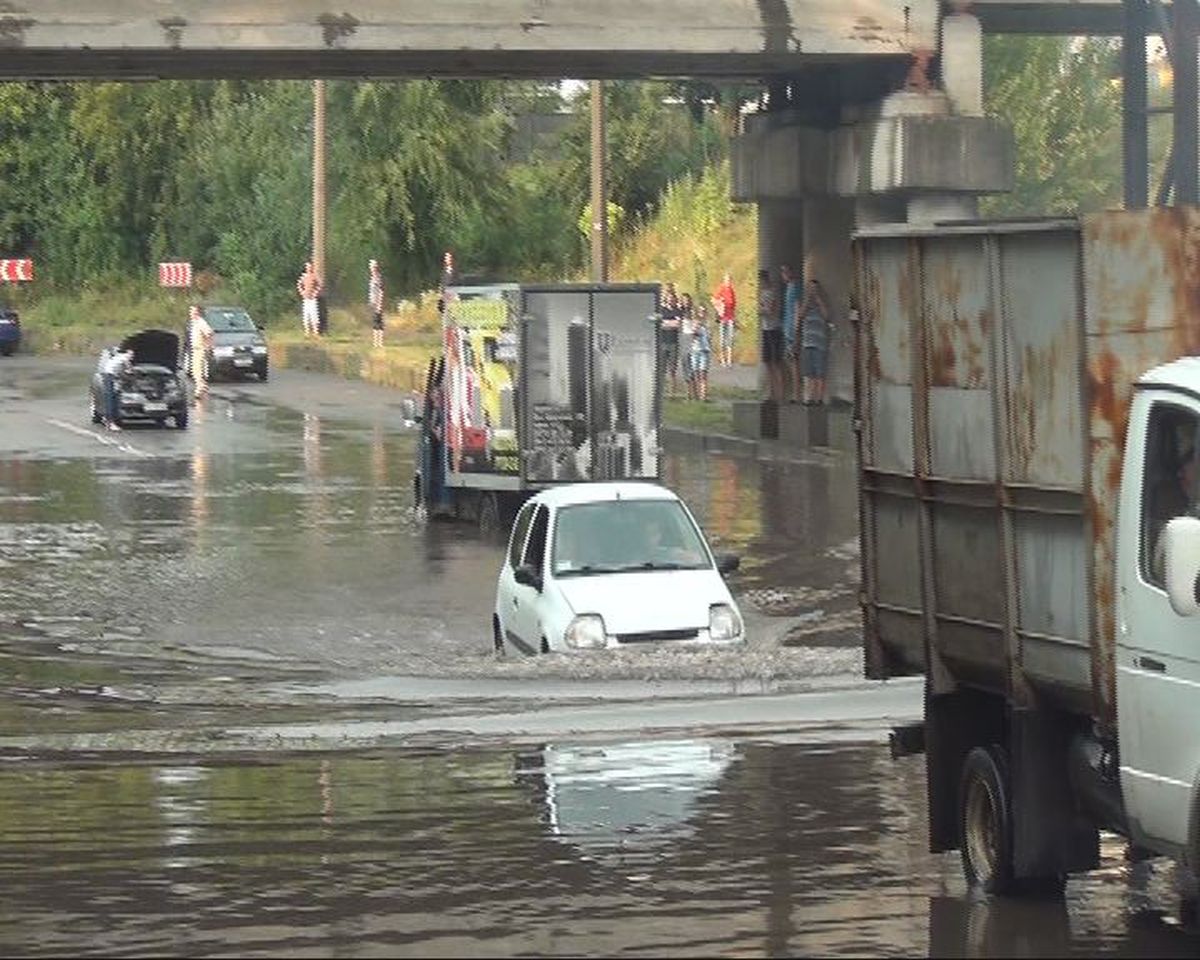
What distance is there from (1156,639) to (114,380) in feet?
149

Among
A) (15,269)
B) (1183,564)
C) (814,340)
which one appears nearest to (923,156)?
(814,340)

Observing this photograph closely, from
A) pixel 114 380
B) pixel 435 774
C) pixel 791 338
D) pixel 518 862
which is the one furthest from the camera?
pixel 114 380

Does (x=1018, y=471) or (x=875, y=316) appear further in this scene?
(x=875, y=316)

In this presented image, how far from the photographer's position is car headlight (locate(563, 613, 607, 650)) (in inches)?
810

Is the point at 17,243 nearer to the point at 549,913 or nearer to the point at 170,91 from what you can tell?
the point at 170,91

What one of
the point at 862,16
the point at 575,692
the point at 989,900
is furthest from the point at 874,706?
the point at 862,16

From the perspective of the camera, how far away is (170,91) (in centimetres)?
9975

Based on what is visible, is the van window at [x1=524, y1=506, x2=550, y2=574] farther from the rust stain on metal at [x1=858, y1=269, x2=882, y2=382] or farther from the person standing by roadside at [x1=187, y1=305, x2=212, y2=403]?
the person standing by roadside at [x1=187, y1=305, x2=212, y2=403]

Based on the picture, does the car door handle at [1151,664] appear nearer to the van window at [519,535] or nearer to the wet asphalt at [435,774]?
the wet asphalt at [435,774]

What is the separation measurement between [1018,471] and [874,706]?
23.8ft

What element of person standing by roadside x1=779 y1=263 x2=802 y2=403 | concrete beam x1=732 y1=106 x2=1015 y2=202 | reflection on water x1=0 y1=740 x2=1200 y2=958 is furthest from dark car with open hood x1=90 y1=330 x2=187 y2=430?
reflection on water x1=0 y1=740 x2=1200 y2=958

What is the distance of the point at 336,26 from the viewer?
3966cm

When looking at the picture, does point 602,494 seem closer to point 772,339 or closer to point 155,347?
point 772,339

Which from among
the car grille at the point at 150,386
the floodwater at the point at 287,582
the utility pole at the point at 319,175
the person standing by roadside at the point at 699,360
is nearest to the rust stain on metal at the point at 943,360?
the floodwater at the point at 287,582
